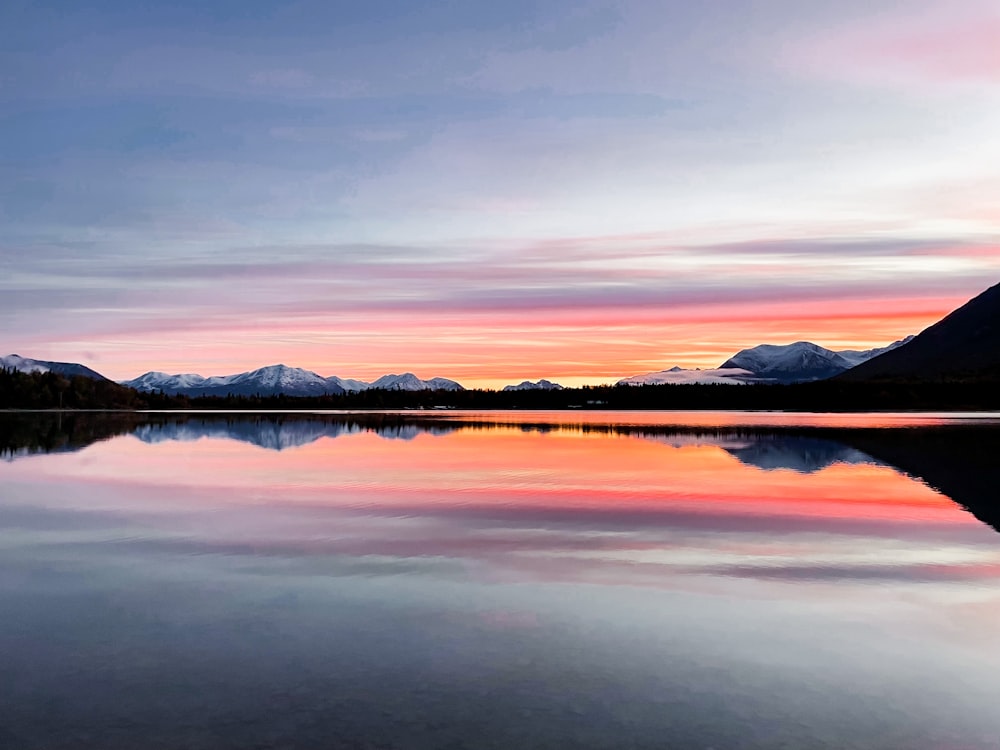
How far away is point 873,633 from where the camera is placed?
12375 mm

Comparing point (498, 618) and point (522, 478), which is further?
point (522, 478)

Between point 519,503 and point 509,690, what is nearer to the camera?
point 509,690

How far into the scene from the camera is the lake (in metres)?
8.92

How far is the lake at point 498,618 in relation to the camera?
8922 mm

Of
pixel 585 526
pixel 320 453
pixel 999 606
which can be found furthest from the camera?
pixel 320 453

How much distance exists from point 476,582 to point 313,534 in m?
6.13

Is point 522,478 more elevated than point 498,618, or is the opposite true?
point 522,478

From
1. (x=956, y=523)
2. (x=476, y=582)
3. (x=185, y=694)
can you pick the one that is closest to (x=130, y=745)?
(x=185, y=694)

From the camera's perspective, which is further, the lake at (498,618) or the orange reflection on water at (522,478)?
the orange reflection on water at (522,478)

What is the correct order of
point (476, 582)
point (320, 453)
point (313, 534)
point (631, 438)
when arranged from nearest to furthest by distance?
point (476, 582)
point (313, 534)
point (320, 453)
point (631, 438)

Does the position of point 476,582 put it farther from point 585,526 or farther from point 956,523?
point 956,523

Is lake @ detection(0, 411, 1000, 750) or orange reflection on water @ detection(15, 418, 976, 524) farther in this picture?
orange reflection on water @ detection(15, 418, 976, 524)

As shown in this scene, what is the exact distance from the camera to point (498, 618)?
13.0m

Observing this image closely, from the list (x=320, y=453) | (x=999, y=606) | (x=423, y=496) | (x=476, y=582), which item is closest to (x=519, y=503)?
(x=423, y=496)
